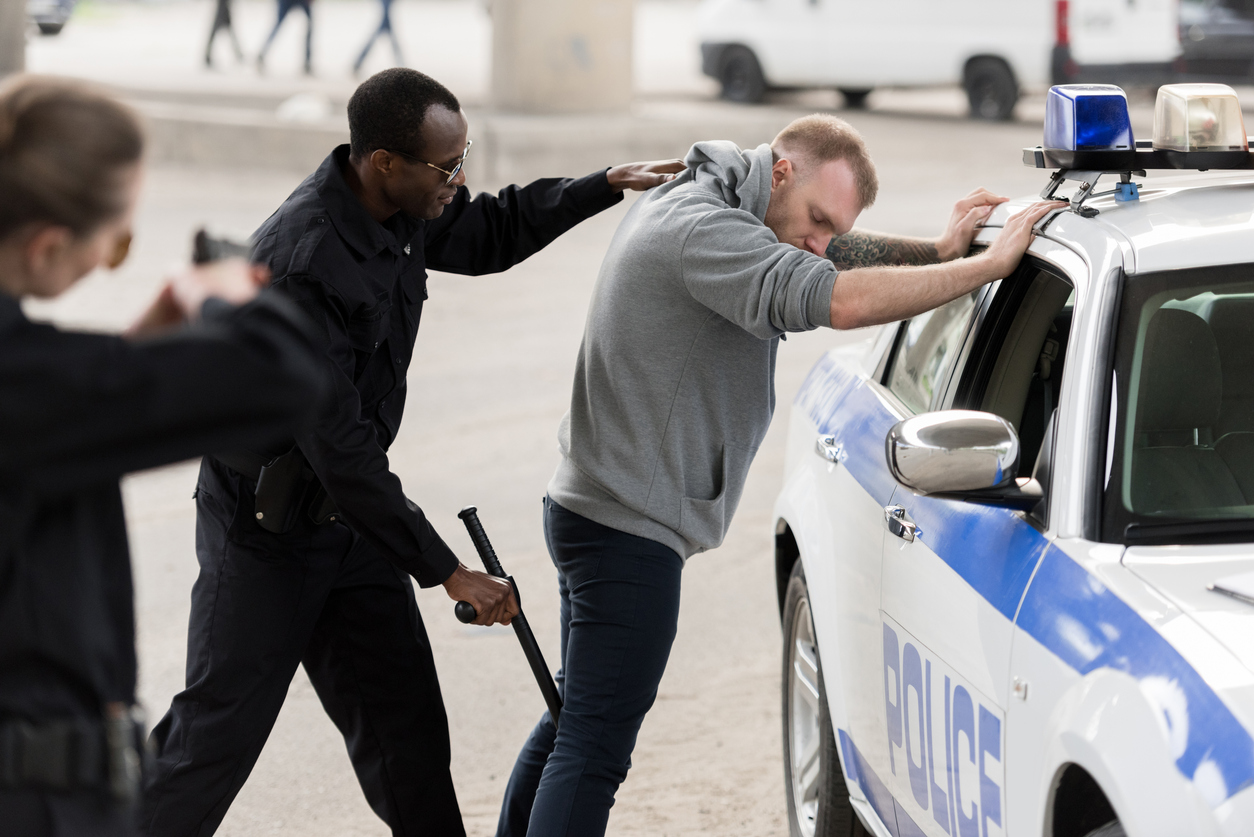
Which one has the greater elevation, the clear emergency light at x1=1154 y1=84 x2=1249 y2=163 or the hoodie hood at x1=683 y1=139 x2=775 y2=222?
the clear emergency light at x1=1154 y1=84 x2=1249 y2=163

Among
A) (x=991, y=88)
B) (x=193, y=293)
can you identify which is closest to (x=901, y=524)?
(x=193, y=293)

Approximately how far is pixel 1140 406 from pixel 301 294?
1.63 m

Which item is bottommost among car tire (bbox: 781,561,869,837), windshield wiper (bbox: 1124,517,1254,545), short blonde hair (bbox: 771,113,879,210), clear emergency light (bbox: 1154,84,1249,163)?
car tire (bbox: 781,561,869,837)

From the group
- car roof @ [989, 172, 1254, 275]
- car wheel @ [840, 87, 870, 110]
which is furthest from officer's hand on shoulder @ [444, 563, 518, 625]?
car wheel @ [840, 87, 870, 110]

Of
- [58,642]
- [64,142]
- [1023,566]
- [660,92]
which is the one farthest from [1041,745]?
[660,92]

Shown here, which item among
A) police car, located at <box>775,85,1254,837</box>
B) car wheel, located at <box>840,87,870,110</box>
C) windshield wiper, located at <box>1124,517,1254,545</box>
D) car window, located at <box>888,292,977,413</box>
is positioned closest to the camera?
police car, located at <box>775,85,1254,837</box>

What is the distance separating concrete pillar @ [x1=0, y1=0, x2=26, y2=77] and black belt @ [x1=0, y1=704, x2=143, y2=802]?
16108mm

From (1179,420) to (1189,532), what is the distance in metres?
0.37

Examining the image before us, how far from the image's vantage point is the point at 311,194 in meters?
3.19

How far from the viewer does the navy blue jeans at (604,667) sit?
3.12 metres

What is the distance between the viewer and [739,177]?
10.5 feet

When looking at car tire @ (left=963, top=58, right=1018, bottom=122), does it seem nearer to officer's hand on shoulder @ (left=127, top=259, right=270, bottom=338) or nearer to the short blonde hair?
A: the short blonde hair

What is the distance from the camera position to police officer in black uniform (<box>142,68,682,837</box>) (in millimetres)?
3064

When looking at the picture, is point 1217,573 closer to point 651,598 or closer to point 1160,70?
point 651,598
